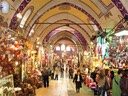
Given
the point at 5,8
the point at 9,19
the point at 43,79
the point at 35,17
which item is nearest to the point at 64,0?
the point at 35,17

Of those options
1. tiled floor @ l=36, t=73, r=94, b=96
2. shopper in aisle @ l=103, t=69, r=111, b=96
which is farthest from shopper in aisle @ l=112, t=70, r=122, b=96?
tiled floor @ l=36, t=73, r=94, b=96

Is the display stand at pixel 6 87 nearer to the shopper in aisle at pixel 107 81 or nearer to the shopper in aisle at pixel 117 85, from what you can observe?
the shopper in aisle at pixel 117 85

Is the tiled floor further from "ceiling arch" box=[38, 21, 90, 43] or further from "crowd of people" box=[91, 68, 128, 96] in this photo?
"ceiling arch" box=[38, 21, 90, 43]

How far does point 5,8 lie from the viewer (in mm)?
7691

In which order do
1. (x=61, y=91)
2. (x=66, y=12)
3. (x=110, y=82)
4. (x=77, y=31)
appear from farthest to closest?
(x=77, y=31) → (x=66, y=12) → (x=61, y=91) → (x=110, y=82)

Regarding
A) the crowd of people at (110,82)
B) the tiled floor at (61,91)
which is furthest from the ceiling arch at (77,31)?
the crowd of people at (110,82)

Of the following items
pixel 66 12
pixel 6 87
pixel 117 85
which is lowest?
pixel 117 85

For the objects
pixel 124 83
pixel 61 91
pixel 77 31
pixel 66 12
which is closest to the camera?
pixel 124 83

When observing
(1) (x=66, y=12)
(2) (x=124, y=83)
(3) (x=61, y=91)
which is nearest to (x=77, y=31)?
(1) (x=66, y=12)

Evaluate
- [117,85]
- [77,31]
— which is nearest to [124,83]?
[117,85]

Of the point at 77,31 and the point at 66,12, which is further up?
the point at 66,12

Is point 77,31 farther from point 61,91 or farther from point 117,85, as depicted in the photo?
point 117,85

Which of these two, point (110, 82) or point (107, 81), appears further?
point (110, 82)

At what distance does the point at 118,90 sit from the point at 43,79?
8.31 metres
